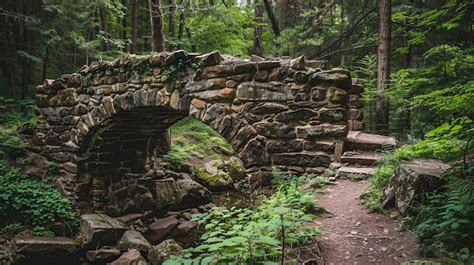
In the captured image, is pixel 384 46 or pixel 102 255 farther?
pixel 384 46

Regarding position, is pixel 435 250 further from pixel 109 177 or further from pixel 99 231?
pixel 109 177

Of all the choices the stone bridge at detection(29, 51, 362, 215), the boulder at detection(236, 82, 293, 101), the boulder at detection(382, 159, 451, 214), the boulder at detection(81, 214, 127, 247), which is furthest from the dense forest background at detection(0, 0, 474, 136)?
the boulder at detection(81, 214, 127, 247)

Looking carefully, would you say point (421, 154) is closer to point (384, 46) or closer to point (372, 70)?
point (384, 46)

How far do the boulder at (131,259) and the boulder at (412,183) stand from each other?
460 cm

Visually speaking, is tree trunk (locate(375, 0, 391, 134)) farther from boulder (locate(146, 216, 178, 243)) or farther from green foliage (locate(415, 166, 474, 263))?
boulder (locate(146, 216, 178, 243))

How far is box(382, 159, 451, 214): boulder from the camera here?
118 inches

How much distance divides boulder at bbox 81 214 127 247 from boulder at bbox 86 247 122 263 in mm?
193

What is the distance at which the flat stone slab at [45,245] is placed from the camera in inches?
237

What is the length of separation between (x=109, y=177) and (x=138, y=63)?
11.8 feet

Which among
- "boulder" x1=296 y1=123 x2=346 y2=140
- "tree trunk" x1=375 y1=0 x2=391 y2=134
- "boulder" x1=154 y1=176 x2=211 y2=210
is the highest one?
"tree trunk" x1=375 y1=0 x2=391 y2=134

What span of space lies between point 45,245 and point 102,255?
990 mm

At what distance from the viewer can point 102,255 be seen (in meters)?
6.57

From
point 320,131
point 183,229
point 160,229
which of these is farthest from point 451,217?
point 160,229

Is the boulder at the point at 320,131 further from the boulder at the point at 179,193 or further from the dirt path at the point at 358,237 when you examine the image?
the boulder at the point at 179,193
